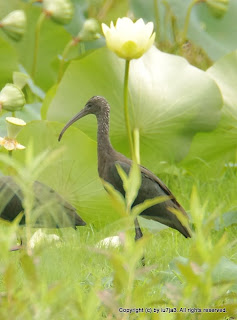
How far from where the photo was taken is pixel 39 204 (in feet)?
8.70

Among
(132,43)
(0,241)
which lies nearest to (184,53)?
(132,43)

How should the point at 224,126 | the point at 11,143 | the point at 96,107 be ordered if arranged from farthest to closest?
1. the point at 224,126
2. the point at 96,107
3. the point at 11,143

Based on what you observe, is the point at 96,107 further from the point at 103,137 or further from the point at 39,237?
the point at 39,237

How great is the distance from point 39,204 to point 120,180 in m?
0.34

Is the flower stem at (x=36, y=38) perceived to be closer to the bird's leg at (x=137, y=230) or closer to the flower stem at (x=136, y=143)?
the flower stem at (x=136, y=143)

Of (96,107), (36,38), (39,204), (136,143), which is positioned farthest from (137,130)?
(36,38)

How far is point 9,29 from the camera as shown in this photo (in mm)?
3777

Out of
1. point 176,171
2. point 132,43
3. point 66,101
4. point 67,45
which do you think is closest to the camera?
point 132,43

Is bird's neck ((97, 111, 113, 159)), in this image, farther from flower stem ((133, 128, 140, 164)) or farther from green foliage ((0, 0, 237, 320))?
flower stem ((133, 128, 140, 164))

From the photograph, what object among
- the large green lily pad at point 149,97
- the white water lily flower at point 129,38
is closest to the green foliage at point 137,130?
the large green lily pad at point 149,97

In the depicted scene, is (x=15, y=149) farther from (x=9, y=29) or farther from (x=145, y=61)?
(x=9, y=29)

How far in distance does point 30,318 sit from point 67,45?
9.68 feet

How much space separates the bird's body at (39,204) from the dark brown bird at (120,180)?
0.61ft

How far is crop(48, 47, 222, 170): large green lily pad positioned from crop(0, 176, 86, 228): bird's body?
23.8 inches
